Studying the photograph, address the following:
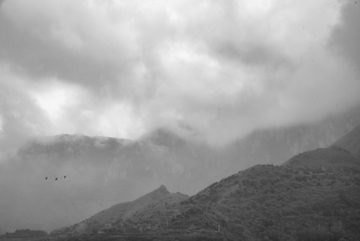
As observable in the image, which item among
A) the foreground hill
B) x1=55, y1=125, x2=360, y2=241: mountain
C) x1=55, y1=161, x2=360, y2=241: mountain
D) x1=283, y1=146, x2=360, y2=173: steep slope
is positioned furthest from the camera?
x1=283, y1=146, x2=360, y2=173: steep slope

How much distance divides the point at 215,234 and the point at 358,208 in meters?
53.8

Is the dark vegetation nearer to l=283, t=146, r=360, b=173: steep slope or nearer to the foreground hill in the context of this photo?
the foreground hill

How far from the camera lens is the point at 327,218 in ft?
362

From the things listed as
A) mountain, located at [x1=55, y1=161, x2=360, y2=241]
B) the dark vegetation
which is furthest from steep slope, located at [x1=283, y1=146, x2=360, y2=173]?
mountain, located at [x1=55, y1=161, x2=360, y2=241]

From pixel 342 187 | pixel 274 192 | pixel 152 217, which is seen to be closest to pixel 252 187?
pixel 274 192

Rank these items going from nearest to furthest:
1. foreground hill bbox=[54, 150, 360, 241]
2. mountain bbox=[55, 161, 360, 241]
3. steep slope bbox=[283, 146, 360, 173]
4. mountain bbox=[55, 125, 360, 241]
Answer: mountain bbox=[55, 161, 360, 241], foreground hill bbox=[54, 150, 360, 241], mountain bbox=[55, 125, 360, 241], steep slope bbox=[283, 146, 360, 173]

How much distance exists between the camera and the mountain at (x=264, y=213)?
9938 centimetres

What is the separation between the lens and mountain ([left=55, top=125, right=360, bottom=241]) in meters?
99.4

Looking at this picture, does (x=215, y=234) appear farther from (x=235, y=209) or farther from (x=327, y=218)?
(x=327, y=218)

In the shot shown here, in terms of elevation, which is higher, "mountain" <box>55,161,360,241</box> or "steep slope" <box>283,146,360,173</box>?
"steep slope" <box>283,146,360,173</box>

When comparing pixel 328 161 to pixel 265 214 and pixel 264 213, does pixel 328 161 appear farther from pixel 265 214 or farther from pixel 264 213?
pixel 265 214

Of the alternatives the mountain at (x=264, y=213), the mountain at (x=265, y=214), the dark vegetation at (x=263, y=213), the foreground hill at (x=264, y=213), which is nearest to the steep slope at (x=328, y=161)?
the dark vegetation at (x=263, y=213)

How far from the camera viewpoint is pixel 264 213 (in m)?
121

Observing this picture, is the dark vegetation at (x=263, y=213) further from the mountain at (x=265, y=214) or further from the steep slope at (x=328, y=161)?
the steep slope at (x=328, y=161)
